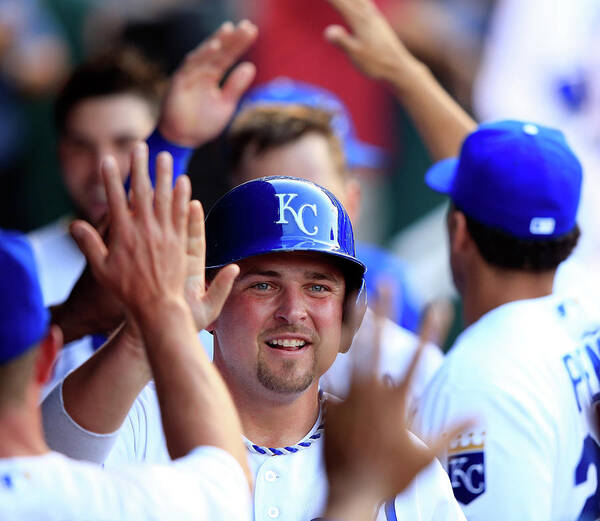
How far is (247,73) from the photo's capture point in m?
3.40

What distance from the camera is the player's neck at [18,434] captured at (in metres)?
1.75

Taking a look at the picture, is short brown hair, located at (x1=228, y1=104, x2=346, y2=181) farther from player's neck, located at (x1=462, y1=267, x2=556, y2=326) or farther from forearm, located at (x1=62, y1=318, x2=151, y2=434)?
forearm, located at (x1=62, y1=318, x2=151, y2=434)

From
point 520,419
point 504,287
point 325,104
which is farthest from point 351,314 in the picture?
point 325,104

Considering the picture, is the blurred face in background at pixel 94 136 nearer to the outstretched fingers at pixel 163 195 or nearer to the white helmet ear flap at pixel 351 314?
the white helmet ear flap at pixel 351 314

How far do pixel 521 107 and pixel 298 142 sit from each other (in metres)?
2.67

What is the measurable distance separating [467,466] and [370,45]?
172 cm

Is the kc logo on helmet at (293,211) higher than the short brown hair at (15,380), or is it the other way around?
the kc logo on helmet at (293,211)

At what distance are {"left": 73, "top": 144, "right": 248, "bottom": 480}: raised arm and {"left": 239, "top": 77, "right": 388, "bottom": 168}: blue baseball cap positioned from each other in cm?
275

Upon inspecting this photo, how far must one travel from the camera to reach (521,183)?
3.31 meters

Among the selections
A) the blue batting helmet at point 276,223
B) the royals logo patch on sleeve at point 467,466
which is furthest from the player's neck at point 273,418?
the royals logo patch on sleeve at point 467,466

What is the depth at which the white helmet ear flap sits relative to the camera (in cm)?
271

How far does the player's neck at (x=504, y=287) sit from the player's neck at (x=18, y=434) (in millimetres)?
1833

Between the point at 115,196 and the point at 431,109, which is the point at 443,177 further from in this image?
the point at 115,196

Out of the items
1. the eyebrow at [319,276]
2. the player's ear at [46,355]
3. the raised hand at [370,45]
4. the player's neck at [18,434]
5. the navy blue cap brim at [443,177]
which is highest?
the raised hand at [370,45]
